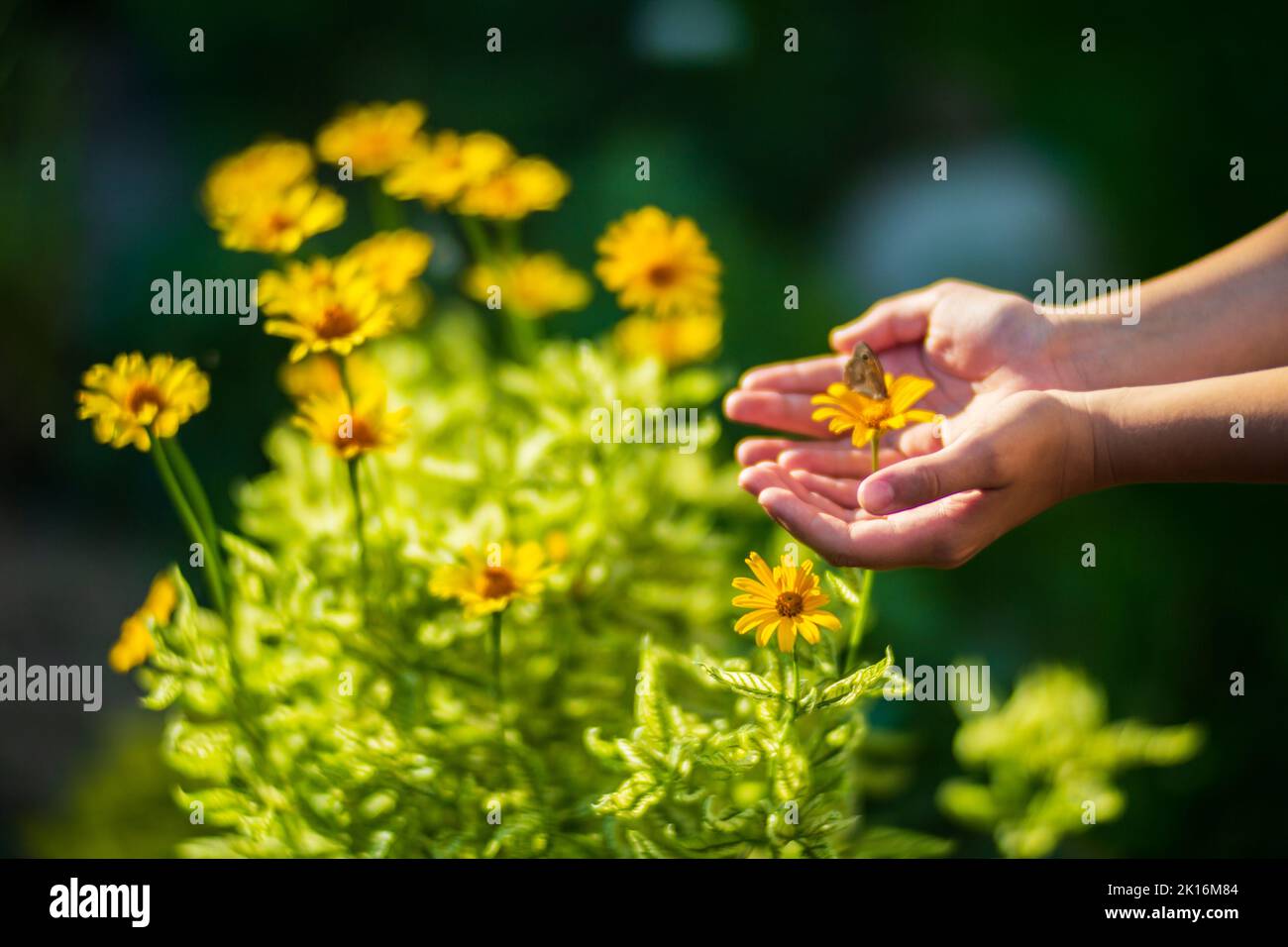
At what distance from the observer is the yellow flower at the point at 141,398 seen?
0.79 metres

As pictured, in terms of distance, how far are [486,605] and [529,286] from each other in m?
0.46

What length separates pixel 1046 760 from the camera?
0.98m

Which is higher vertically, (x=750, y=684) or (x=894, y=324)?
(x=894, y=324)

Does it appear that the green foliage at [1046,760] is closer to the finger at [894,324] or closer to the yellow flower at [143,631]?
the finger at [894,324]

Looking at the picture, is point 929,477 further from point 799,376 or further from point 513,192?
point 513,192

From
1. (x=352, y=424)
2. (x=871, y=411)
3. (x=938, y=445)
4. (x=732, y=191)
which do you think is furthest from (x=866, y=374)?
(x=732, y=191)

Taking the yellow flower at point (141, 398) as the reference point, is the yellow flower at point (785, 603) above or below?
below

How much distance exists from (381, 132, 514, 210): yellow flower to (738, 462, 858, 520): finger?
421 millimetres

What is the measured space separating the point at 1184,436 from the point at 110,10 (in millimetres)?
1747

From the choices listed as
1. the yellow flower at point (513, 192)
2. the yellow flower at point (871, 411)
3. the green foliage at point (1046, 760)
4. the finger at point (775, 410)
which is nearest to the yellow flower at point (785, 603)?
the yellow flower at point (871, 411)

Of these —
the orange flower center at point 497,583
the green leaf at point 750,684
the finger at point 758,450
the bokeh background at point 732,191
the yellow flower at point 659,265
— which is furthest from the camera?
the bokeh background at point 732,191

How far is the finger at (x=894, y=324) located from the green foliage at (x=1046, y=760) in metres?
0.38

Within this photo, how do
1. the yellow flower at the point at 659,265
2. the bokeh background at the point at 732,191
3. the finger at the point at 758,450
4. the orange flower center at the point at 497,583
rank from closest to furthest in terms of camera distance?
the orange flower center at the point at 497,583 → the finger at the point at 758,450 → the yellow flower at the point at 659,265 → the bokeh background at the point at 732,191
